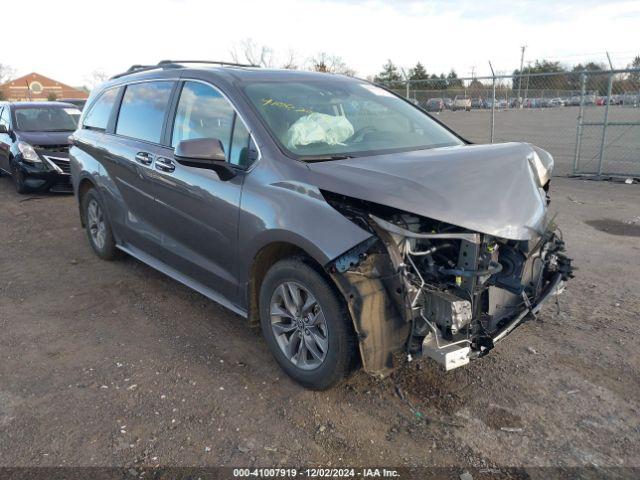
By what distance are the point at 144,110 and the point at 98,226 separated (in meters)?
1.69

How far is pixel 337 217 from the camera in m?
2.84

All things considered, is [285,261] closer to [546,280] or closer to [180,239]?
[180,239]

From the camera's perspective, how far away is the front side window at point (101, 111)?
5312 millimetres

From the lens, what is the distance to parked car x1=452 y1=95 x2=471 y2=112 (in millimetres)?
14266

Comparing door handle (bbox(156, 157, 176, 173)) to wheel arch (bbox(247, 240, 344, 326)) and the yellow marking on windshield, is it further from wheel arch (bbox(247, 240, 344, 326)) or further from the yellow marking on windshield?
wheel arch (bbox(247, 240, 344, 326))

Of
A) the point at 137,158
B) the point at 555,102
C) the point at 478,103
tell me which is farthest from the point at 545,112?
the point at 137,158

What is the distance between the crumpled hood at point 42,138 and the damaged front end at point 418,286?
835 centimetres

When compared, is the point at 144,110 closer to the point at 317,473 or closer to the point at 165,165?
the point at 165,165

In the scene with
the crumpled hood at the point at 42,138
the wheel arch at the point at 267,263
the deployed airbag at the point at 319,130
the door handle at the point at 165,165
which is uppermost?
the deployed airbag at the point at 319,130

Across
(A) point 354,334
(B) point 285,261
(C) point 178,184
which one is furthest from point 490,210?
(C) point 178,184

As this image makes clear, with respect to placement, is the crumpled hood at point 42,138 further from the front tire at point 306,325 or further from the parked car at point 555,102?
the parked car at point 555,102

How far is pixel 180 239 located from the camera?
4.10m

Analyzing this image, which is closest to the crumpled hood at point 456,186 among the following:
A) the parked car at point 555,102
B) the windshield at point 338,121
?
the windshield at point 338,121

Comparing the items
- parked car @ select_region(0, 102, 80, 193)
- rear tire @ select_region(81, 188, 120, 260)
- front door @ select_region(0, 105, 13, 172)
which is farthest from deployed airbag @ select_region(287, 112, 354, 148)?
front door @ select_region(0, 105, 13, 172)
